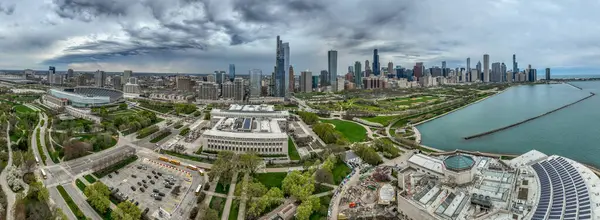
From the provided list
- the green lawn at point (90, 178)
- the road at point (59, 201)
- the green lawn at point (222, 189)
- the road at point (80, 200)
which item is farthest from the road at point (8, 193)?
the green lawn at point (222, 189)

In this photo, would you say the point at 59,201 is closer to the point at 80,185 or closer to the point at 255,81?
the point at 80,185

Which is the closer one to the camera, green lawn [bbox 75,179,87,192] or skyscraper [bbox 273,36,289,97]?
green lawn [bbox 75,179,87,192]

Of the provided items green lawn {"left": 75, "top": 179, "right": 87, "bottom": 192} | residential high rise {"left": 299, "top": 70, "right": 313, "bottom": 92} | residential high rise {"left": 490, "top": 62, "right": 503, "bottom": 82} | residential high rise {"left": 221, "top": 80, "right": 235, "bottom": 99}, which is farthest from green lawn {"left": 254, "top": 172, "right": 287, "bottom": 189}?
residential high rise {"left": 490, "top": 62, "right": 503, "bottom": 82}

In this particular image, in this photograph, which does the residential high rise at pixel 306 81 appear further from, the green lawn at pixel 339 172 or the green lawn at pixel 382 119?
the green lawn at pixel 339 172

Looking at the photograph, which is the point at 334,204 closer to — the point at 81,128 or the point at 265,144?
the point at 265,144


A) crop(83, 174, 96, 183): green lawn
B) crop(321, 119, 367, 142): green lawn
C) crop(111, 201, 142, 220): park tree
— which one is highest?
crop(321, 119, 367, 142): green lawn

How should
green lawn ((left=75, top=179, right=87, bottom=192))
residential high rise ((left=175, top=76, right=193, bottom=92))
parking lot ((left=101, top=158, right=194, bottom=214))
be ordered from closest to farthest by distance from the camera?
parking lot ((left=101, top=158, right=194, bottom=214))
green lawn ((left=75, top=179, right=87, bottom=192))
residential high rise ((left=175, top=76, right=193, bottom=92))

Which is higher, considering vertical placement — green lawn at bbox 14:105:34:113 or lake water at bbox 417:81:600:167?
green lawn at bbox 14:105:34:113

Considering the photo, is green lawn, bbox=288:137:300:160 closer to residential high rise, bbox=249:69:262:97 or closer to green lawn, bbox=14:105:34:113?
green lawn, bbox=14:105:34:113
